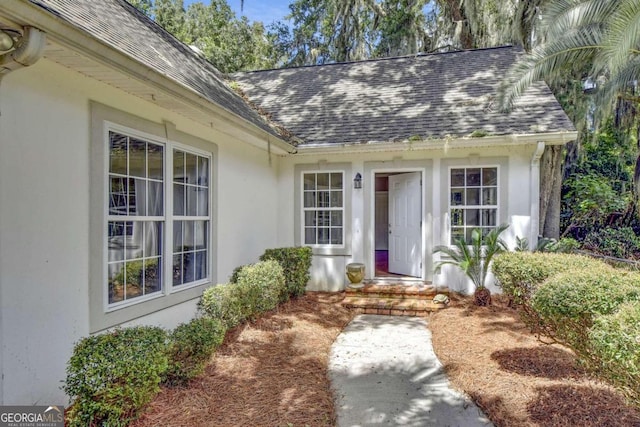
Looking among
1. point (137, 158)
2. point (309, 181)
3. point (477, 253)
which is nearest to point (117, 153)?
point (137, 158)

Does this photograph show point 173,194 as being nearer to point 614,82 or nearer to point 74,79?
point 74,79

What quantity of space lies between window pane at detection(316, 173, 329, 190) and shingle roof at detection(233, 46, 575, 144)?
78 centimetres

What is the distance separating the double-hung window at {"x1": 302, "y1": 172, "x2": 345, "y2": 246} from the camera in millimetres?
7801

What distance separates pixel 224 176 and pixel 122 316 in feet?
8.72

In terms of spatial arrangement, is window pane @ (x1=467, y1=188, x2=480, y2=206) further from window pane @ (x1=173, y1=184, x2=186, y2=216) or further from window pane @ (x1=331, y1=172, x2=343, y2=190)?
window pane @ (x1=173, y1=184, x2=186, y2=216)

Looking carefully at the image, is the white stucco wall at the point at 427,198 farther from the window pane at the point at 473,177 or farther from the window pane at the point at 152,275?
the window pane at the point at 152,275

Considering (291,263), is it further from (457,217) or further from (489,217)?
(489,217)

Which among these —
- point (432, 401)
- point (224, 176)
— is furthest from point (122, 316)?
point (432, 401)

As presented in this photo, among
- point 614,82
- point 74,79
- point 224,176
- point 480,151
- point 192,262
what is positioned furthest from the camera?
point 614,82

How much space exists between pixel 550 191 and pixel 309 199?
677 cm

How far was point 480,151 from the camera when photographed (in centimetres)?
701

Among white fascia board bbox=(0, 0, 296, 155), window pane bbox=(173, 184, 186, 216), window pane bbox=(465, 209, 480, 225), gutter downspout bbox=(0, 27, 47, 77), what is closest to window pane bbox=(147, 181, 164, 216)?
window pane bbox=(173, 184, 186, 216)

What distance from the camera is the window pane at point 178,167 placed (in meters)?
4.75

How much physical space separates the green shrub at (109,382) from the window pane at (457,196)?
6.00 meters
